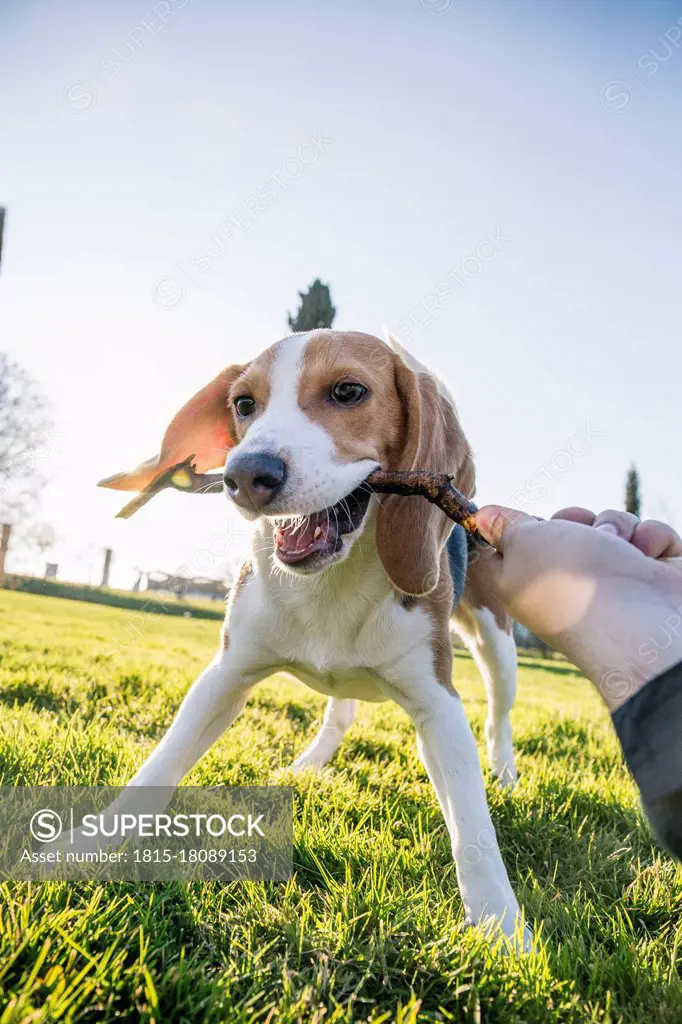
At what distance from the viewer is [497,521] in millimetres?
2129

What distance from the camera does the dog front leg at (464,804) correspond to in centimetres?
254

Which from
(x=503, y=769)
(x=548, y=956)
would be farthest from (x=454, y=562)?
(x=548, y=956)

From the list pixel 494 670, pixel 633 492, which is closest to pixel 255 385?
pixel 494 670

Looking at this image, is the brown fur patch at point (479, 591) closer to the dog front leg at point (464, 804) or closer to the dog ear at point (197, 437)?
the dog front leg at point (464, 804)

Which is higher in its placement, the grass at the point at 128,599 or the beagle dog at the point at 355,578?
the beagle dog at the point at 355,578

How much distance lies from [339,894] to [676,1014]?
1035mm

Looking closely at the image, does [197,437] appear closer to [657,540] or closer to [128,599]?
[657,540]

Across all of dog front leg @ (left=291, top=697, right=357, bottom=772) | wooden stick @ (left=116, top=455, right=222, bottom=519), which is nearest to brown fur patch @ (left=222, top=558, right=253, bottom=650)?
wooden stick @ (left=116, top=455, right=222, bottom=519)

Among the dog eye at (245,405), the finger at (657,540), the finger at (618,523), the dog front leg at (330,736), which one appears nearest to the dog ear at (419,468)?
the dog eye at (245,405)

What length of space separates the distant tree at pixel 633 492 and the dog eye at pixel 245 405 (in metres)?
35.2

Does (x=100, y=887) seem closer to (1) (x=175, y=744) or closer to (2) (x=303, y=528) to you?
(1) (x=175, y=744)

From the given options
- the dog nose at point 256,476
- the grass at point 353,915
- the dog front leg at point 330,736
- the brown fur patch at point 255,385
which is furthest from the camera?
the dog front leg at point 330,736

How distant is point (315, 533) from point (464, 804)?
1.12m

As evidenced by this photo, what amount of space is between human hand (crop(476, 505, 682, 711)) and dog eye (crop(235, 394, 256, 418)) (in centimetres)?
142
